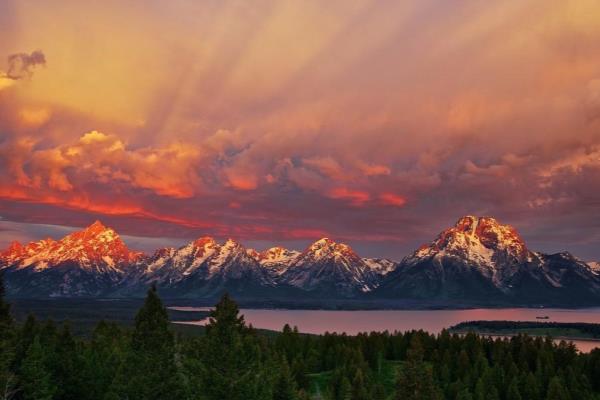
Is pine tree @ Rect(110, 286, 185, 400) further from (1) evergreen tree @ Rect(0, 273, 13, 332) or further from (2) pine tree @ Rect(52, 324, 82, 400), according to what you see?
(2) pine tree @ Rect(52, 324, 82, 400)

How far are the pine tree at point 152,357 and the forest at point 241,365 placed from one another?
85 millimetres

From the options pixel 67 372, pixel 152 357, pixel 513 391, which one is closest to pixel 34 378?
pixel 67 372

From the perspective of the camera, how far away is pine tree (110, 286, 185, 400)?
48531mm

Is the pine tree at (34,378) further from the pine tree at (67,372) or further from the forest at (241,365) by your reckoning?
the pine tree at (67,372)

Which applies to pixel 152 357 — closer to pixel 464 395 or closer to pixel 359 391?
pixel 359 391

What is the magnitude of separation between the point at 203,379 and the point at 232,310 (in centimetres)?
488

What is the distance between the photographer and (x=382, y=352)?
14688 cm

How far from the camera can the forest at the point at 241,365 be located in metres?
39.3

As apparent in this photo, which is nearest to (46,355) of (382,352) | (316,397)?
(316,397)

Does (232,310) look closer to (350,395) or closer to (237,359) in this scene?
(237,359)

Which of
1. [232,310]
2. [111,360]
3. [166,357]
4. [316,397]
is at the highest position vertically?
[232,310]

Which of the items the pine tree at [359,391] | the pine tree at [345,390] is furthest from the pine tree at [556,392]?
the pine tree at [345,390]

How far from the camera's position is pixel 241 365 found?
128 feet

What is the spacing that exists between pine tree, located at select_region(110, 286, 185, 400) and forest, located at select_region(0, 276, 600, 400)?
0.28 ft
